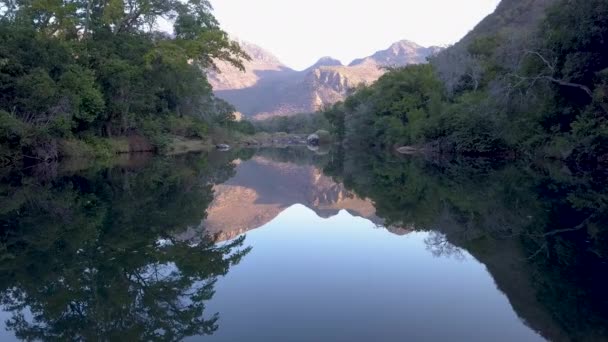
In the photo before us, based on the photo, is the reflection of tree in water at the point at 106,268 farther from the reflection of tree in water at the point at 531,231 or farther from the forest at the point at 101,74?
the forest at the point at 101,74

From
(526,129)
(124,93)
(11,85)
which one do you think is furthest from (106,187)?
(526,129)

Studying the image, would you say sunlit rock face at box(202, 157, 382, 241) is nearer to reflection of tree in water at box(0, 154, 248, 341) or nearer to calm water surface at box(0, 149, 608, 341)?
calm water surface at box(0, 149, 608, 341)

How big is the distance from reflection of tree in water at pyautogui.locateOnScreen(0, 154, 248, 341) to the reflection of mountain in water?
0.66 m

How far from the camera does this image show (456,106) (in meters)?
36.2

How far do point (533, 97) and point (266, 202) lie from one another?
62.6 ft

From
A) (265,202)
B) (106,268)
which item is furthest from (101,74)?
(106,268)

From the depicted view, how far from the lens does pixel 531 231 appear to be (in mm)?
9039

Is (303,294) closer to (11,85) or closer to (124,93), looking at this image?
(11,85)

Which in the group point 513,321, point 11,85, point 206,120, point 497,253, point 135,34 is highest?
point 135,34

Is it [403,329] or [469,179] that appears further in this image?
[469,179]

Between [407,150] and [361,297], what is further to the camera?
[407,150]

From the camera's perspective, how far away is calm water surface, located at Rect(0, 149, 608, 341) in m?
4.63

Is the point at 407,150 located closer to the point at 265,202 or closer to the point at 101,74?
the point at 101,74

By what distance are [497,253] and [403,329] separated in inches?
138
